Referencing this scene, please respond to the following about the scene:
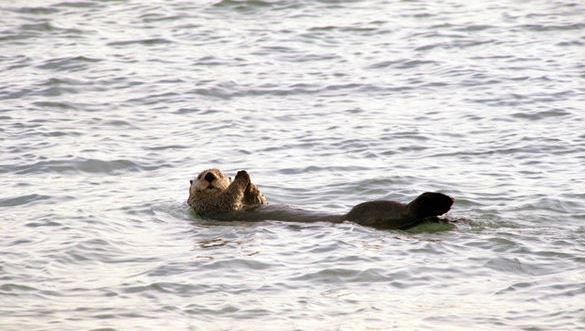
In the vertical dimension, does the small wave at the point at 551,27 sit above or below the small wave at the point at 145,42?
below

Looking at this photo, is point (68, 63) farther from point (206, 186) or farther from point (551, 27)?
point (551, 27)

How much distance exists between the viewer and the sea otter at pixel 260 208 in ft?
26.2

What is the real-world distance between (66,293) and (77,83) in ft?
23.6

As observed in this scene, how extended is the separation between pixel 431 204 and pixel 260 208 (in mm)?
1908

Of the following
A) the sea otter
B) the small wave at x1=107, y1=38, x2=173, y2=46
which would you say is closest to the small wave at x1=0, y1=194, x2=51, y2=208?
the sea otter

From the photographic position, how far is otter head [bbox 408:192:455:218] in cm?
758

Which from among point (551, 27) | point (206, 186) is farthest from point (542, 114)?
point (206, 186)

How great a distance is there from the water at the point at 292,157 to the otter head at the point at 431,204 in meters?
0.29

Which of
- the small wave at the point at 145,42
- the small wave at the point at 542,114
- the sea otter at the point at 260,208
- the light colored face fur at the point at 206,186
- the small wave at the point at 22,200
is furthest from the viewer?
the small wave at the point at 145,42

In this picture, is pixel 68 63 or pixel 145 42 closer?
pixel 68 63

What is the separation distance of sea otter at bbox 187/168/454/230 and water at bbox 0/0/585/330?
0.10 meters

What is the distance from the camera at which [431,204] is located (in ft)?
25.1

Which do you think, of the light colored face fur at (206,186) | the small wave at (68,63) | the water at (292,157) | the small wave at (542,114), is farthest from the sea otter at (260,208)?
the small wave at (68,63)

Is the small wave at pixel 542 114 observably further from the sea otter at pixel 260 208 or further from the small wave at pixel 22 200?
the small wave at pixel 22 200
